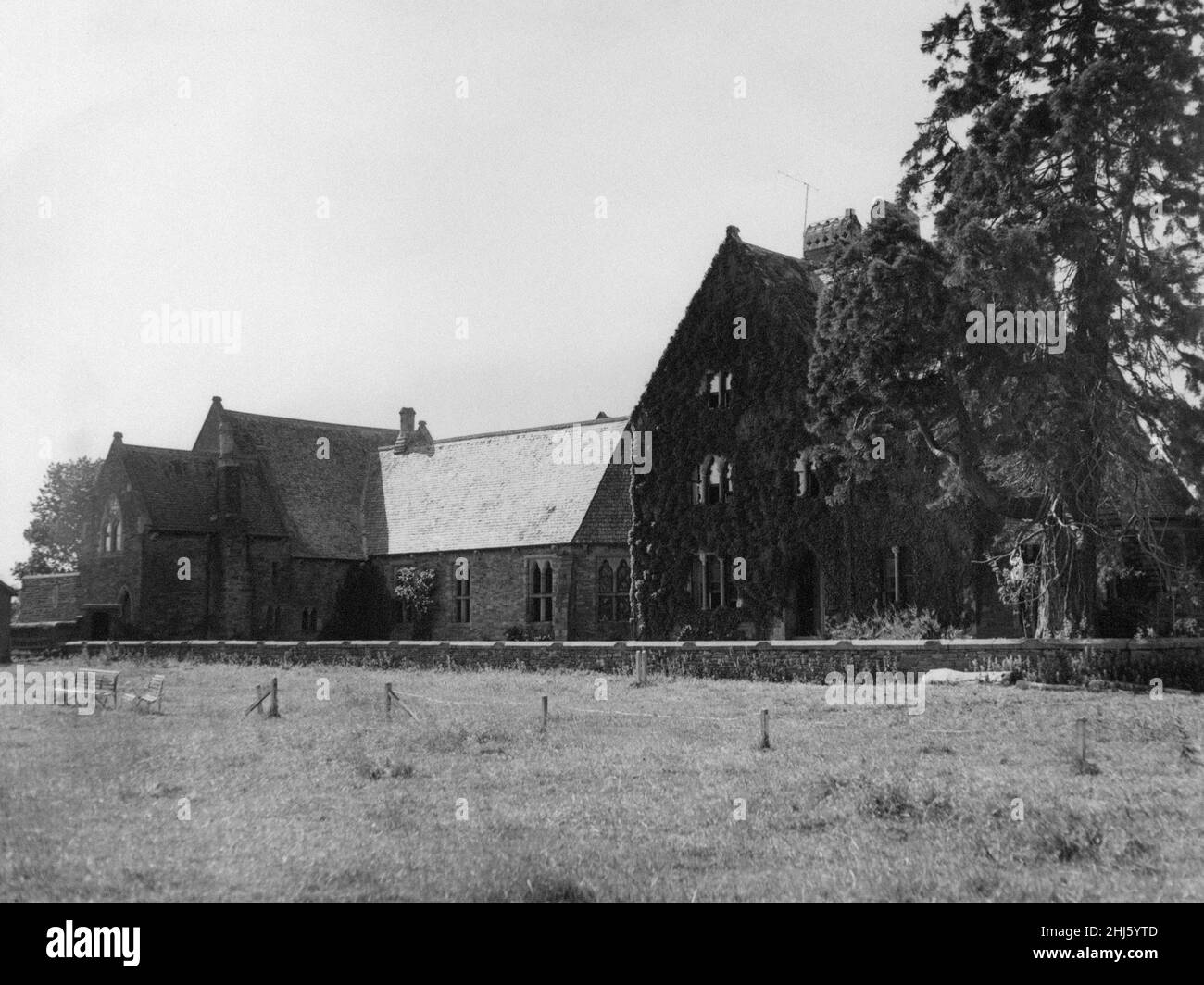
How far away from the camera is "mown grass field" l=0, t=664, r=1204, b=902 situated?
10.0 metres

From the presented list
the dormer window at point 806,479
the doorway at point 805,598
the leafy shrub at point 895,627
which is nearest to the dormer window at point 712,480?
the dormer window at point 806,479

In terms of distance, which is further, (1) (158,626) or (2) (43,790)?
(1) (158,626)

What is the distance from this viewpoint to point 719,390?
38312mm

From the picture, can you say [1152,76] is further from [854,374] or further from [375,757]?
[375,757]

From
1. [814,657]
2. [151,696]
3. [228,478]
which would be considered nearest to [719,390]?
[814,657]

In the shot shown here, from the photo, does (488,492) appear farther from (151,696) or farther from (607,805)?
(607,805)

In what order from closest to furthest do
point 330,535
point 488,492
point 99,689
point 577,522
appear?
point 99,689, point 577,522, point 488,492, point 330,535

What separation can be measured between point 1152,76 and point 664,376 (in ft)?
56.4

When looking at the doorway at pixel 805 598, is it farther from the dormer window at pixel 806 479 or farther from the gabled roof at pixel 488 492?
the gabled roof at pixel 488 492

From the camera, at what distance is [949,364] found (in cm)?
2809

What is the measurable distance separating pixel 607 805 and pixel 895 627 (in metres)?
21.1

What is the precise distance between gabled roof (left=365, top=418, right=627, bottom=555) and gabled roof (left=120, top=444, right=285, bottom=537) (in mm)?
4542

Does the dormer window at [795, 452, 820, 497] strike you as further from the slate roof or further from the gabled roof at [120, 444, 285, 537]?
the slate roof

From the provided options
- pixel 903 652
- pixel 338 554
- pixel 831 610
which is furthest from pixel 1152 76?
pixel 338 554
